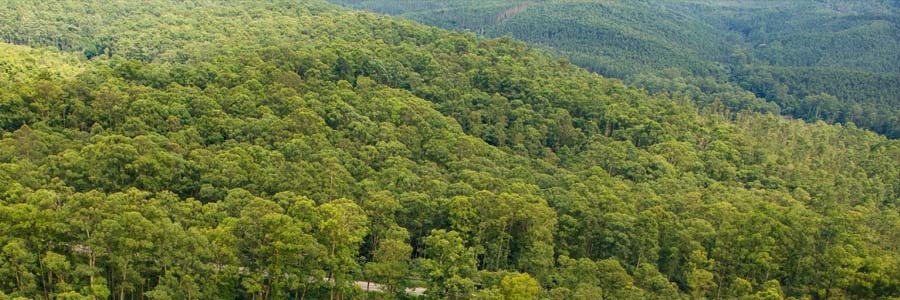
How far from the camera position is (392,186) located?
55.0 meters

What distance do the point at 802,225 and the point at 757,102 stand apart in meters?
120

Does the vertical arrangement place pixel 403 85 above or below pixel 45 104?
below

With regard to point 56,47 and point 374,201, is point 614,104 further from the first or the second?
point 56,47

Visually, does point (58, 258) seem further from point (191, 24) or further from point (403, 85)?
point (191, 24)

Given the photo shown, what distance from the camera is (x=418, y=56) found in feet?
318

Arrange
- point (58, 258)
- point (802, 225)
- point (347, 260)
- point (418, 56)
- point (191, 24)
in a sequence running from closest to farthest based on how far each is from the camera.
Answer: point (58, 258), point (347, 260), point (802, 225), point (418, 56), point (191, 24)

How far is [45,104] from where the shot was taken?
191ft

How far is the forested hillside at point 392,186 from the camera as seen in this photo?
39.2 m

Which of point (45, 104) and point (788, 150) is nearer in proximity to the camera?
point (45, 104)

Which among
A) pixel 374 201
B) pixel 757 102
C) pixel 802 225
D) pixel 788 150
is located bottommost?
pixel 757 102

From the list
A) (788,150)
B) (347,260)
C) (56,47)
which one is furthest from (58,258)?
(788,150)

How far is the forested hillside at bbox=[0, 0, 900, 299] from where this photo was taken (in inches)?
1542

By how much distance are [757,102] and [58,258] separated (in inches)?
6329

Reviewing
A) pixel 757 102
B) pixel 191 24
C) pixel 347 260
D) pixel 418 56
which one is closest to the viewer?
pixel 347 260
